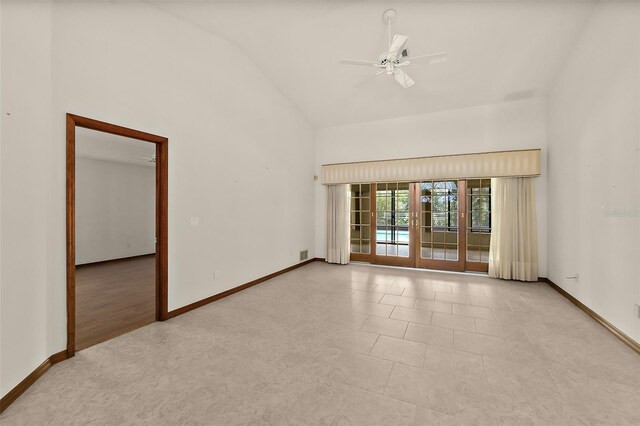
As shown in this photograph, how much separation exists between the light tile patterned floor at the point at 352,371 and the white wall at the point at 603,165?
56 cm

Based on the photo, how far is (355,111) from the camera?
5.72 meters

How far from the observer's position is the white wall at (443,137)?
4836mm

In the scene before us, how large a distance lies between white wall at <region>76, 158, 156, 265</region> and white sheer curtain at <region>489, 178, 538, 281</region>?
888 cm

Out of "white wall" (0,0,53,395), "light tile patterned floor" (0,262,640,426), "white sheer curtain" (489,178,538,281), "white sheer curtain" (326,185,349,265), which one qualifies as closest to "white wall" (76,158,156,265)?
"light tile patterned floor" (0,262,640,426)

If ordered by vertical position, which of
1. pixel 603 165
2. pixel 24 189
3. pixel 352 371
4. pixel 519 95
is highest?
pixel 519 95

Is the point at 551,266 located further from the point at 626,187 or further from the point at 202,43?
the point at 202,43

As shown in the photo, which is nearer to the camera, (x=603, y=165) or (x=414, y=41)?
(x=603, y=165)

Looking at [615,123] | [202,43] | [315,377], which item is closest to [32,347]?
[315,377]

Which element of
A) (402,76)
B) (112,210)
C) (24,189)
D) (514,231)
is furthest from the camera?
(112,210)

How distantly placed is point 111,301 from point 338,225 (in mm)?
4441

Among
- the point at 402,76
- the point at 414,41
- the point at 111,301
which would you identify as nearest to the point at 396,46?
the point at 402,76

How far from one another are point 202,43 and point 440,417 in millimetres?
4781

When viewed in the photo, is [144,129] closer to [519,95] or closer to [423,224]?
[423,224]

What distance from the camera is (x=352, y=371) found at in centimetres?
213
